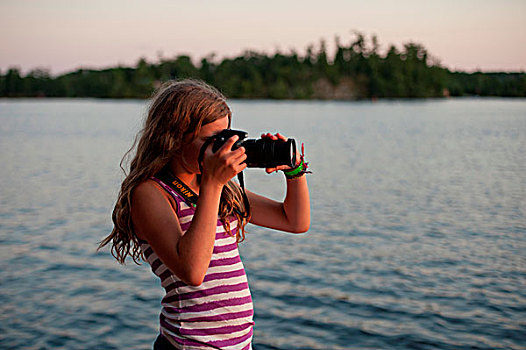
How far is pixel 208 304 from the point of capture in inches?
76.6

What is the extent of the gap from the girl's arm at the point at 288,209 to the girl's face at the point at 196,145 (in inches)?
19.3

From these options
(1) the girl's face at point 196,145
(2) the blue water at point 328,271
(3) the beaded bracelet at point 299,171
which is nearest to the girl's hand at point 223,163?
(1) the girl's face at point 196,145

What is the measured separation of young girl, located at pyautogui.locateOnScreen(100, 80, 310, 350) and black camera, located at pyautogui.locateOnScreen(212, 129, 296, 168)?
0.17 feet

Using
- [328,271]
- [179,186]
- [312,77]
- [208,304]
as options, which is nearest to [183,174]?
[179,186]

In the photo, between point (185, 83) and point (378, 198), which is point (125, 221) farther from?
point (378, 198)

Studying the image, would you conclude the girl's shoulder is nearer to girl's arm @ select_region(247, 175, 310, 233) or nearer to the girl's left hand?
the girl's left hand

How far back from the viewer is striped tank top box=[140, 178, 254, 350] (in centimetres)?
193

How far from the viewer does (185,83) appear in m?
2.13

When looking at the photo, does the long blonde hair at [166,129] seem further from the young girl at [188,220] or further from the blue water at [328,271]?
the blue water at [328,271]

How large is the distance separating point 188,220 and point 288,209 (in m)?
0.58

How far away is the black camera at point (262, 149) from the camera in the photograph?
1884mm

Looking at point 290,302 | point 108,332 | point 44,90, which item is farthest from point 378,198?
point 44,90

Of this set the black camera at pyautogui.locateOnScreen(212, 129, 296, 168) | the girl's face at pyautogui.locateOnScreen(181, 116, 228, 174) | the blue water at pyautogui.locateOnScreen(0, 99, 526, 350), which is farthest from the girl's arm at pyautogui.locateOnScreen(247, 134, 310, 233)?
the blue water at pyautogui.locateOnScreen(0, 99, 526, 350)

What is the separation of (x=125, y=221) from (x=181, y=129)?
0.37m
